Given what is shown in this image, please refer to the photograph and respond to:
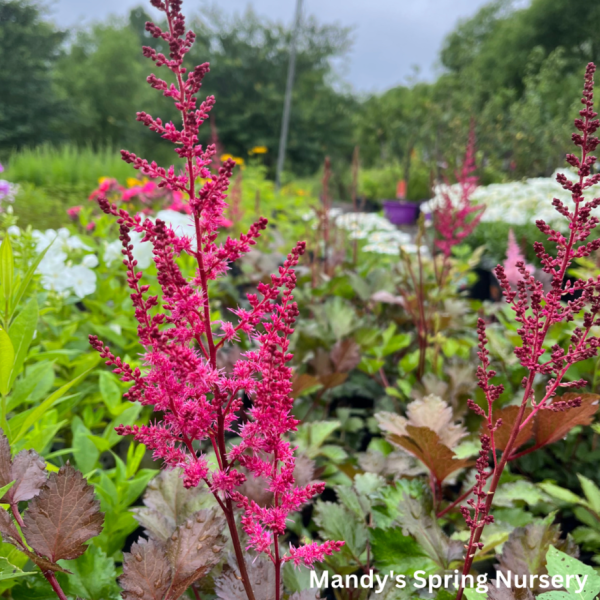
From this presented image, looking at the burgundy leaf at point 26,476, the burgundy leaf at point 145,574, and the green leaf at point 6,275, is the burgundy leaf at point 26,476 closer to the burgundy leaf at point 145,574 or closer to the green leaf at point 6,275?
the burgundy leaf at point 145,574

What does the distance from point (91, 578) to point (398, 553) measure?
1.93 ft

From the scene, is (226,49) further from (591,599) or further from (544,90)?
(591,599)

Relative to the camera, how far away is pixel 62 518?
2.30 ft

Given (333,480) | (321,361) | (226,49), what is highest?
(226,49)

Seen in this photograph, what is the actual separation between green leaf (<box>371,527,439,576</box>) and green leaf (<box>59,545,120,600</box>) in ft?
1.64

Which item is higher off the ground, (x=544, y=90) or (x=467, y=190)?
(x=544, y=90)

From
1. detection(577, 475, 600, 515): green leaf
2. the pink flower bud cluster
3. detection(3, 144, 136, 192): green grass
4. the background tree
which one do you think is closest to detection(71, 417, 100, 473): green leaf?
the pink flower bud cluster

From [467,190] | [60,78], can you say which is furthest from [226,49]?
[467,190]

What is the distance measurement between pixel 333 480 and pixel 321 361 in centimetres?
47

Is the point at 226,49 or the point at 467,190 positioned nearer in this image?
the point at 467,190

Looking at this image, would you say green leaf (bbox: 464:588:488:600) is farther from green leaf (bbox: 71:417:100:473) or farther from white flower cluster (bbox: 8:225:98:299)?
white flower cluster (bbox: 8:225:98:299)

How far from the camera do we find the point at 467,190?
96.7 inches

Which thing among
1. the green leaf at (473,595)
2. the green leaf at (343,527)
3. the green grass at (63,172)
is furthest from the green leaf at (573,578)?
the green grass at (63,172)

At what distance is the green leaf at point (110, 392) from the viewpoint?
1320 millimetres
